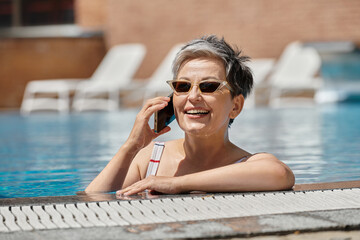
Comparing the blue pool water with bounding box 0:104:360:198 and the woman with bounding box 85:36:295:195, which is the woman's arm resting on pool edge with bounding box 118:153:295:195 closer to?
the woman with bounding box 85:36:295:195

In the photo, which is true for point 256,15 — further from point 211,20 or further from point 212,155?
point 212,155

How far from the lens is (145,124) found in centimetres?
290

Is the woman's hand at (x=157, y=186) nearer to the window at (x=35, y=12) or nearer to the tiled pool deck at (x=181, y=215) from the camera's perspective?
the tiled pool deck at (x=181, y=215)

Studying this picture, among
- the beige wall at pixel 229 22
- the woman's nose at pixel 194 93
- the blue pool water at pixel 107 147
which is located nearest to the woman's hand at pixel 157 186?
the woman's nose at pixel 194 93

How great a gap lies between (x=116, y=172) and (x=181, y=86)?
52cm

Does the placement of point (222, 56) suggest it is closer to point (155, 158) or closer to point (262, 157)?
point (262, 157)

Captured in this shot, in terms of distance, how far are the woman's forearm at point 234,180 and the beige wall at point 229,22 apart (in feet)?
34.0

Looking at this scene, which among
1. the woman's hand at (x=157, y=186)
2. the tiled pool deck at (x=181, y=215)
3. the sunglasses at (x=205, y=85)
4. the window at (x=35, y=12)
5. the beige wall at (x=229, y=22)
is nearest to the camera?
the tiled pool deck at (x=181, y=215)

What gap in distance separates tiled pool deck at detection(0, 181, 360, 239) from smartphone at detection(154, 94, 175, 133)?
372 mm

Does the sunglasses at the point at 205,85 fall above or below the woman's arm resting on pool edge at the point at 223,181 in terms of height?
above

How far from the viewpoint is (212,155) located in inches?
116

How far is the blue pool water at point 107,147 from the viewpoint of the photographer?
159 inches

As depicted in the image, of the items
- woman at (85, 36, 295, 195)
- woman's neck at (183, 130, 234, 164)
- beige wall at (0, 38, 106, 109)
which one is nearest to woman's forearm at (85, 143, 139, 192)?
woman at (85, 36, 295, 195)

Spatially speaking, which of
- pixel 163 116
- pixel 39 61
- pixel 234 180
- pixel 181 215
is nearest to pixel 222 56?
pixel 163 116
